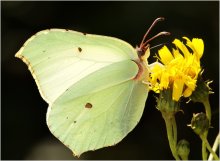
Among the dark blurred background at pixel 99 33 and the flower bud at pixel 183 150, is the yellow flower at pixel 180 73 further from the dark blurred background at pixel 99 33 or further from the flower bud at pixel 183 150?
the dark blurred background at pixel 99 33

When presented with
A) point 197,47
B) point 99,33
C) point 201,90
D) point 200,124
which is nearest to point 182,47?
point 197,47

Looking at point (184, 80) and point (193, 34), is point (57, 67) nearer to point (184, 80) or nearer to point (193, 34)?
point (184, 80)

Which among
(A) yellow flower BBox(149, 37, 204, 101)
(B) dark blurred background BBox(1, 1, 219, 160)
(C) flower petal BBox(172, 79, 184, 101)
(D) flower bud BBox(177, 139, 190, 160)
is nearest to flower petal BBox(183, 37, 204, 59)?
(A) yellow flower BBox(149, 37, 204, 101)

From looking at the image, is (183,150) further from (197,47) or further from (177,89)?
(197,47)

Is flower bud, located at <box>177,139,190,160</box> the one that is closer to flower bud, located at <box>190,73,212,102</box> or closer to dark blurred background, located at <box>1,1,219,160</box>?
flower bud, located at <box>190,73,212,102</box>

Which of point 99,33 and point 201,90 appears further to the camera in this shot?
point 99,33

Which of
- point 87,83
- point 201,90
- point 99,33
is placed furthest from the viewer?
point 99,33
